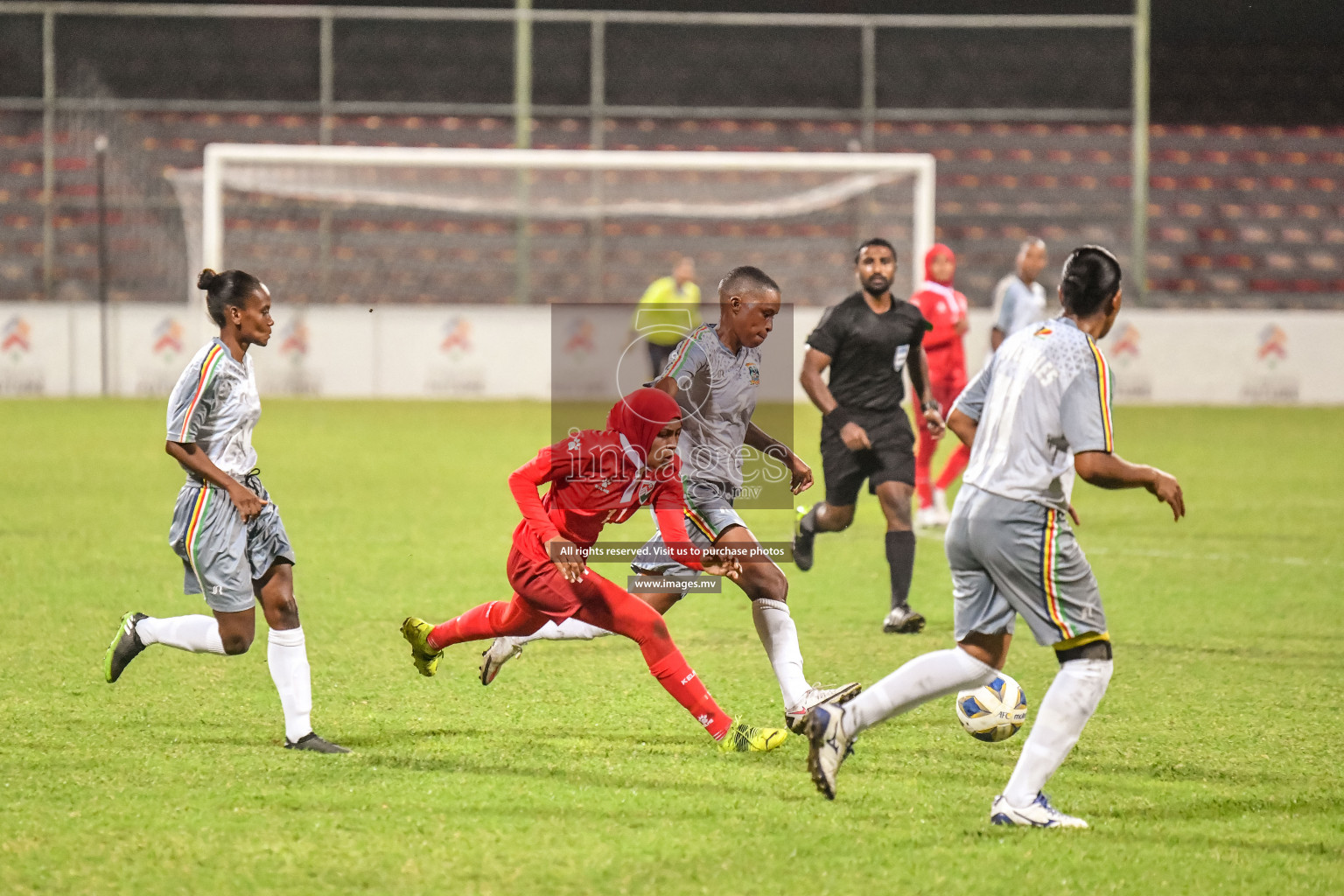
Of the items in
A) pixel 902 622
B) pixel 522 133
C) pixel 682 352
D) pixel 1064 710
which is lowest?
pixel 902 622

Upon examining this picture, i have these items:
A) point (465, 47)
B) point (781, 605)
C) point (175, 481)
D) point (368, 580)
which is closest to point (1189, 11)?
point (465, 47)

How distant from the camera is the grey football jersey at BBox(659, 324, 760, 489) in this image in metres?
5.93

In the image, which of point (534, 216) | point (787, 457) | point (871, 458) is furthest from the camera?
point (534, 216)

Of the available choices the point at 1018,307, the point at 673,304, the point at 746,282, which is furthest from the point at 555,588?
the point at 673,304

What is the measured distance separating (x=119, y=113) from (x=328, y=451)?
39.1 feet

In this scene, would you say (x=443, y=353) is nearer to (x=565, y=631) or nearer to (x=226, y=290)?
(x=565, y=631)

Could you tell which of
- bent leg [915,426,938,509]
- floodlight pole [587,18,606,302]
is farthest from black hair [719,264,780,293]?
floodlight pole [587,18,606,302]

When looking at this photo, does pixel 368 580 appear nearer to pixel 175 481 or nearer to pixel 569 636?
pixel 569 636

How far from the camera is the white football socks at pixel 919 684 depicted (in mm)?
4773

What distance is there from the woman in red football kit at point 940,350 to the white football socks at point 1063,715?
7.03 m

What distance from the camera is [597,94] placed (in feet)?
86.2

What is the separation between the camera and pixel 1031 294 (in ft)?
42.8

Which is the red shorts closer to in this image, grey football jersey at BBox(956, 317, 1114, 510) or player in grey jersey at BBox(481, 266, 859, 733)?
player in grey jersey at BBox(481, 266, 859, 733)

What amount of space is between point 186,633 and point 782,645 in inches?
87.7
